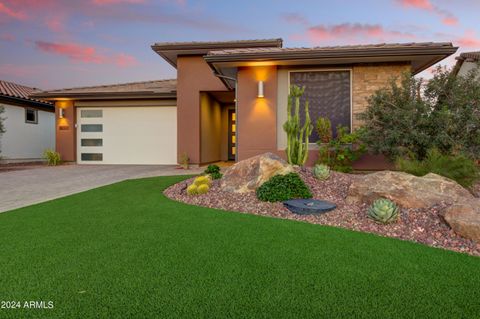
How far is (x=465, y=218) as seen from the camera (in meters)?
3.36

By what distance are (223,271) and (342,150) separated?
239 inches

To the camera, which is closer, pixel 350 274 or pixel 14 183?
pixel 350 274

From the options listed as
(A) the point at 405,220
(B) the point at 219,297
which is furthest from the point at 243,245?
(A) the point at 405,220

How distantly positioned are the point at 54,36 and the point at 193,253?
14817mm

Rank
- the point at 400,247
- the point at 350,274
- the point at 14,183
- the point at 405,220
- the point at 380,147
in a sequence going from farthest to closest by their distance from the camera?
the point at 14,183 → the point at 380,147 → the point at 405,220 → the point at 400,247 → the point at 350,274

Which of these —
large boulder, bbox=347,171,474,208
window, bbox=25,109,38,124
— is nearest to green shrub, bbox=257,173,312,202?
large boulder, bbox=347,171,474,208

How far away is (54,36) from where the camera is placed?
44.0ft

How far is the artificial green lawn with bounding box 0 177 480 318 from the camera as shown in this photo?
1.88 m

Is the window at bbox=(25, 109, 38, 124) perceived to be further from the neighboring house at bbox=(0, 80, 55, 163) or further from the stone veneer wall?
the stone veneer wall

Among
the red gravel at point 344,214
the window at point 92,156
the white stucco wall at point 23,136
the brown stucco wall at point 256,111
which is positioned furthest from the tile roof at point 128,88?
the red gravel at point 344,214

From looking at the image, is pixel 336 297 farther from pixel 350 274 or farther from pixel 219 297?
pixel 219 297

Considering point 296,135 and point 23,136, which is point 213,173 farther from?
point 23,136

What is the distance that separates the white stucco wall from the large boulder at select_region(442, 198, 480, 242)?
16.1m

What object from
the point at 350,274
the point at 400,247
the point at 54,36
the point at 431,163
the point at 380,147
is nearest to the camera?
the point at 350,274
